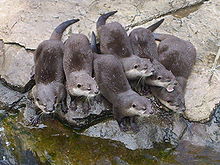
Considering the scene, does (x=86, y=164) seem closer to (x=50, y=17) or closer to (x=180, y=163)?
(x=180, y=163)

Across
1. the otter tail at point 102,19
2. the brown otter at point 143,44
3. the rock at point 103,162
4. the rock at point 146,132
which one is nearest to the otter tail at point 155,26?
the brown otter at point 143,44

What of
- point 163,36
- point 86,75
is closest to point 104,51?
point 86,75

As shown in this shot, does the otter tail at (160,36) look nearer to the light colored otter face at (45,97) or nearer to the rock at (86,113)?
the rock at (86,113)

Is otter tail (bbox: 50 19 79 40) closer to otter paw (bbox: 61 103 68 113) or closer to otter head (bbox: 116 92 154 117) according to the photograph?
otter paw (bbox: 61 103 68 113)

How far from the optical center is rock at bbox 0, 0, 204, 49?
187 inches

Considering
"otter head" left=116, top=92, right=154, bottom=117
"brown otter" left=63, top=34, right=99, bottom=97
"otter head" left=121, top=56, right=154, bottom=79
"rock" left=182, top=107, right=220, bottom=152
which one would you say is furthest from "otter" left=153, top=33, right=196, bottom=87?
"brown otter" left=63, top=34, right=99, bottom=97

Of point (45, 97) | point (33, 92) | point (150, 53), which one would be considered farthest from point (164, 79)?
point (33, 92)

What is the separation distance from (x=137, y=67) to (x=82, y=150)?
972 millimetres

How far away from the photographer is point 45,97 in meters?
3.90

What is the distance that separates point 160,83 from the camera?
4152 mm

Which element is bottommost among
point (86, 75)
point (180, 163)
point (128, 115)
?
point (180, 163)

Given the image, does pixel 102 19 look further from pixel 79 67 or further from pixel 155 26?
pixel 79 67

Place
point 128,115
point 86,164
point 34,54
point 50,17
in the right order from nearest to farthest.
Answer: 1. point 86,164
2. point 128,115
3. point 34,54
4. point 50,17

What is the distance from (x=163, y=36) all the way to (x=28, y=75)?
1.53m
